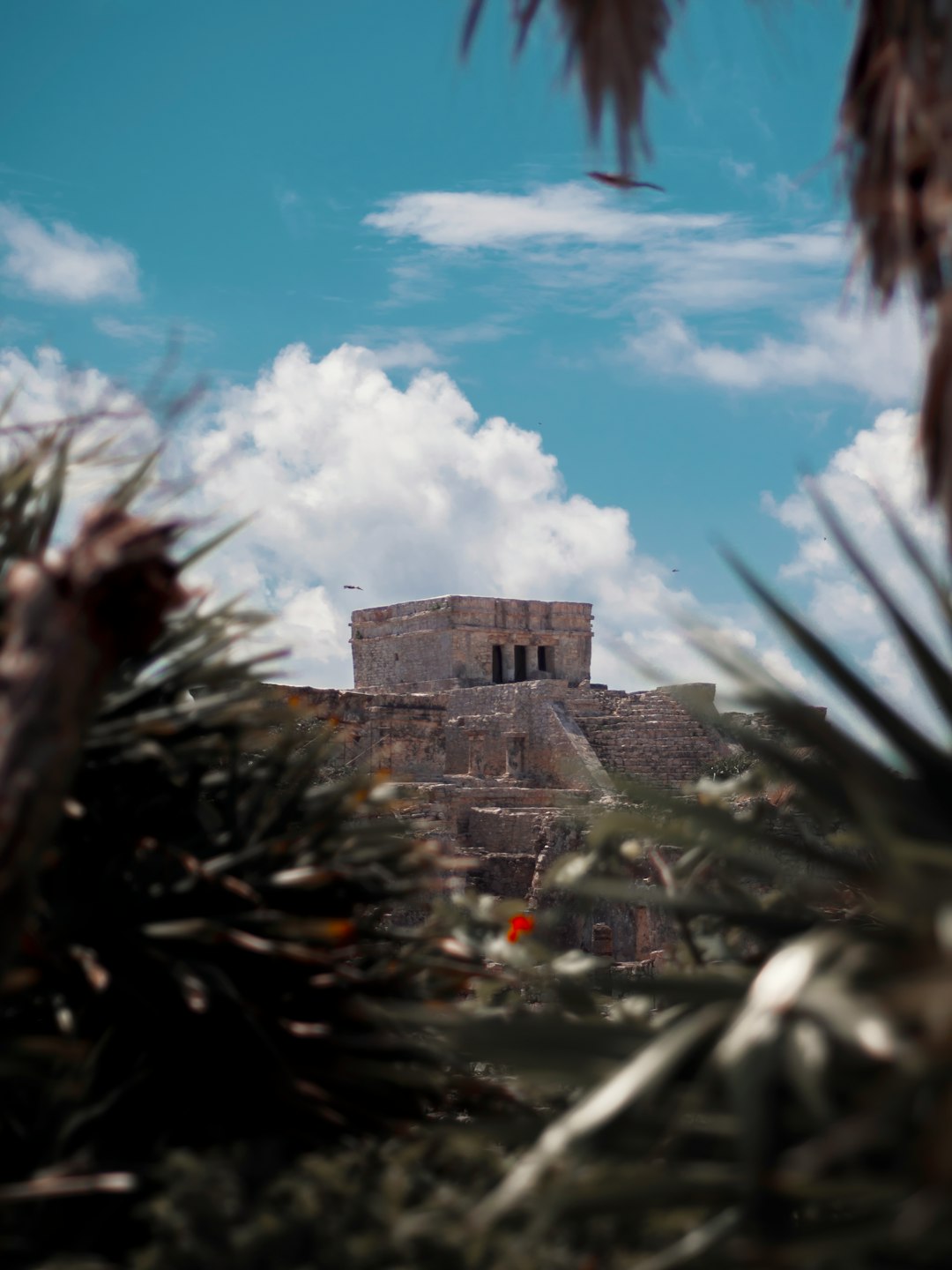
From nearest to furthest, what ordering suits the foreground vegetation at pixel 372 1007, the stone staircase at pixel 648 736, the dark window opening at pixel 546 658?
the foreground vegetation at pixel 372 1007, the stone staircase at pixel 648 736, the dark window opening at pixel 546 658

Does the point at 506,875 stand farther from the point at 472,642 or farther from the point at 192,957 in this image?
the point at 472,642

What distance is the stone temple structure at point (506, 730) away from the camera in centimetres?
1600

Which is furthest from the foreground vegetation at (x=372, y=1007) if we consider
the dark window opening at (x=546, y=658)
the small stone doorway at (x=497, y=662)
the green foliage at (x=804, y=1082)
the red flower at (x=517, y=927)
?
the dark window opening at (x=546, y=658)

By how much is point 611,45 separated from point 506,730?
21837 mm

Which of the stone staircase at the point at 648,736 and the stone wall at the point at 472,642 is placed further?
the stone wall at the point at 472,642

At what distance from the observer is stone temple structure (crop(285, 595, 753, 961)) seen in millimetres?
16000

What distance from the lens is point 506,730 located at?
2450 cm

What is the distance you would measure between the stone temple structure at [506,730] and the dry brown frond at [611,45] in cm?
192

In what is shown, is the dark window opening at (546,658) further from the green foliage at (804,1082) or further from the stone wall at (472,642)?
the green foliage at (804,1082)

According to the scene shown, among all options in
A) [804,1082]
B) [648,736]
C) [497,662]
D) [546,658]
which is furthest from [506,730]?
[804,1082]

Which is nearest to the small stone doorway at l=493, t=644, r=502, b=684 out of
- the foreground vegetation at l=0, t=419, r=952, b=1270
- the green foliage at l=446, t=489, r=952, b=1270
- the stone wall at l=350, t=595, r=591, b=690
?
the stone wall at l=350, t=595, r=591, b=690

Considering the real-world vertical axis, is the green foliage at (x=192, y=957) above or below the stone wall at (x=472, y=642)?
below

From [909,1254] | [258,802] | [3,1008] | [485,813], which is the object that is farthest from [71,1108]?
[485,813]

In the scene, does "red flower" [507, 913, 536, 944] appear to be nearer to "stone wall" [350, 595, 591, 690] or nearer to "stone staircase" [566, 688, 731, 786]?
"stone staircase" [566, 688, 731, 786]
